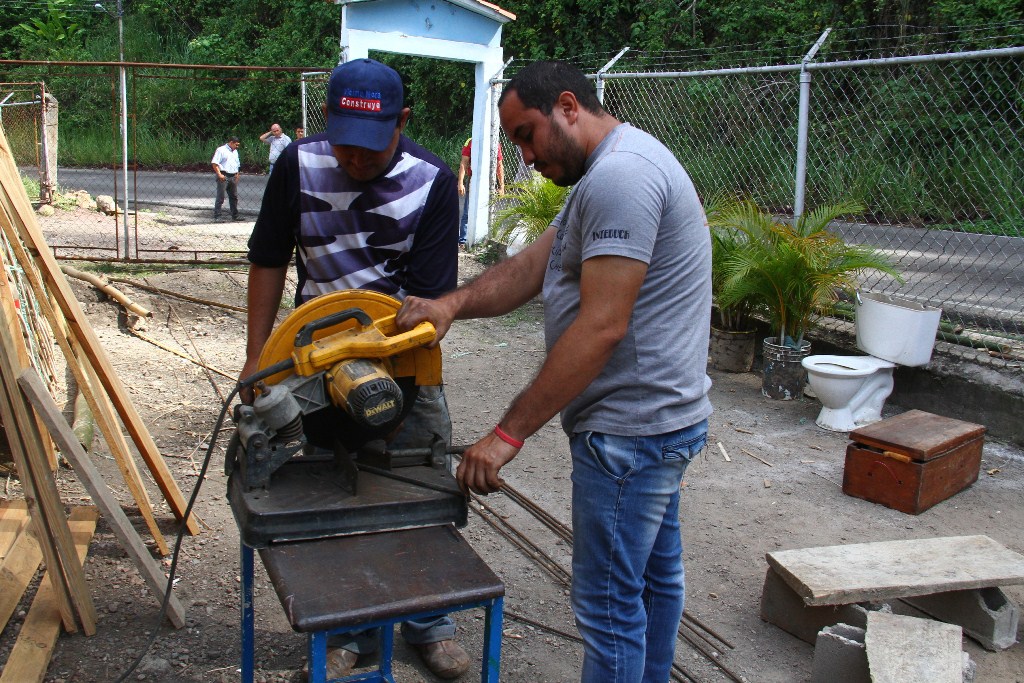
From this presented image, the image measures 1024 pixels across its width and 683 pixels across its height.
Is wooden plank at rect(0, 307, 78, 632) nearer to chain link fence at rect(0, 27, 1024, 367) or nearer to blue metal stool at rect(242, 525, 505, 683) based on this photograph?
blue metal stool at rect(242, 525, 505, 683)

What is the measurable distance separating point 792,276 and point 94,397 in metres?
4.39

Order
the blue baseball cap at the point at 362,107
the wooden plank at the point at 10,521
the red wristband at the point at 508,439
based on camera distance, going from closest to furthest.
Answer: the red wristband at the point at 508,439, the blue baseball cap at the point at 362,107, the wooden plank at the point at 10,521

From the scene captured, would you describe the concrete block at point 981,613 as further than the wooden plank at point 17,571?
Yes

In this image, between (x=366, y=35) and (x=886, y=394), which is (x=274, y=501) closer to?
(x=886, y=394)

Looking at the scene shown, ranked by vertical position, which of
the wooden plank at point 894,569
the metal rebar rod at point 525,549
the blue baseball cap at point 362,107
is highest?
the blue baseball cap at point 362,107

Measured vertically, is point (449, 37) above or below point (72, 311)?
above

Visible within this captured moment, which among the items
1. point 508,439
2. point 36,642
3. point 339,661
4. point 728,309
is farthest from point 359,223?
point 728,309

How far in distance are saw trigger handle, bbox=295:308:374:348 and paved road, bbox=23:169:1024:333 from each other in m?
5.09

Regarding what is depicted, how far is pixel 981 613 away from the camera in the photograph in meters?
3.36

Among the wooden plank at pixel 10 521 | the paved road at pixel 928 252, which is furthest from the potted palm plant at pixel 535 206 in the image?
the wooden plank at pixel 10 521

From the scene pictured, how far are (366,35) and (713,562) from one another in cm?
792

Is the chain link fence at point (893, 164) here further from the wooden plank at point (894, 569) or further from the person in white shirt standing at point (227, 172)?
the person in white shirt standing at point (227, 172)

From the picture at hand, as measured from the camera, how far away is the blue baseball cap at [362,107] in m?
2.48

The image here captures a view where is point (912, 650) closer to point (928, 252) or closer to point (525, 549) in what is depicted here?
point (525, 549)
